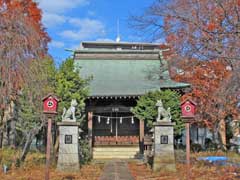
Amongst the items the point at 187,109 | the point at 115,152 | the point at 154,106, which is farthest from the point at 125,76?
the point at 187,109

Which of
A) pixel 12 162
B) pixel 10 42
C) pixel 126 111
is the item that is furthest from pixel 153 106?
pixel 10 42

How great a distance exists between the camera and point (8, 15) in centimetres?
969

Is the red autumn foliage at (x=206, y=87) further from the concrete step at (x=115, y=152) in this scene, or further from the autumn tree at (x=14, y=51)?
the autumn tree at (x=14, y=51)

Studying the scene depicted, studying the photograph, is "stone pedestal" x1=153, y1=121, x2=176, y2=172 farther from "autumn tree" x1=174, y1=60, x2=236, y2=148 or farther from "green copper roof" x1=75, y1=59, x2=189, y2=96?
"green copper roof" x1=75, y1=59, x2=189, y2=96

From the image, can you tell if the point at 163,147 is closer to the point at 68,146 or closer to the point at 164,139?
the point at 164,139

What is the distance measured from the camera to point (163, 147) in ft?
36.4

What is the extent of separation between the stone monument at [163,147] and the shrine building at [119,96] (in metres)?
6.29

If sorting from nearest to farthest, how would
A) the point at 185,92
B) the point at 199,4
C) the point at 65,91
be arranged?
the point at 199,4 → the point at 65,91 → the point at 185,92

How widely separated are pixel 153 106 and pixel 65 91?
4708 mm

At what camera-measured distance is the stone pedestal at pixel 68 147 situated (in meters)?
11.0

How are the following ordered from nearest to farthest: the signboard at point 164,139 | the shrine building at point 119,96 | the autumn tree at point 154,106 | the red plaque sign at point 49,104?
the red plaque sign at point 49,104
the signboard at point 164,139
the autumn tree at point 154,106
the shrine building at point 119,96

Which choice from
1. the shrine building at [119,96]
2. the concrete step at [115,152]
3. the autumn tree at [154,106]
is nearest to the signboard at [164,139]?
the autumn tree at [154,106]

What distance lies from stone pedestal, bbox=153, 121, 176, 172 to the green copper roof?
670cm

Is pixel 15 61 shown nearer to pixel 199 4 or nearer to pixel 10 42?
pixel 10 42
